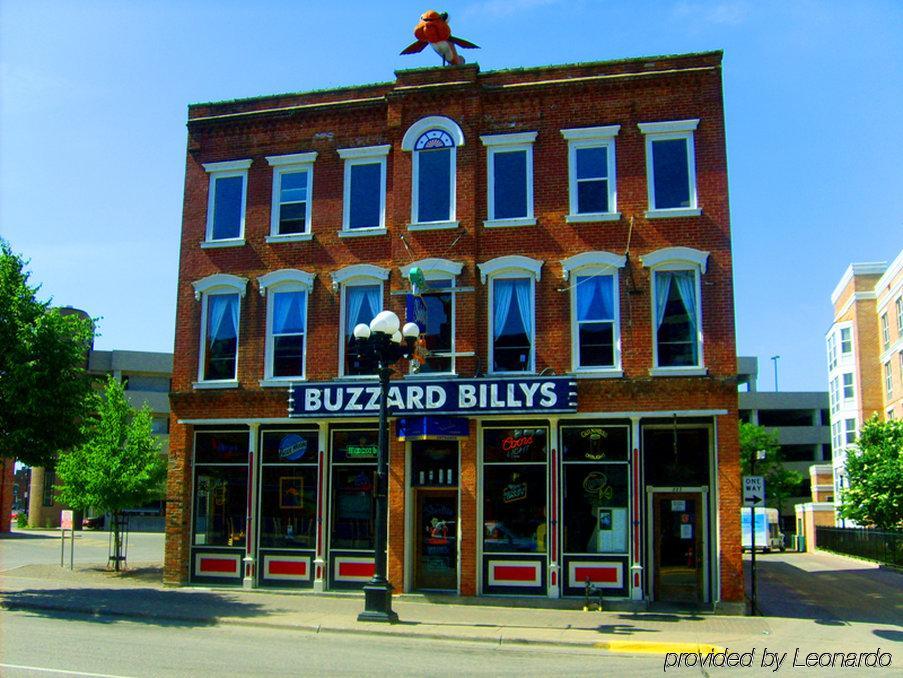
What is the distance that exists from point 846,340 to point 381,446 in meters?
57.4

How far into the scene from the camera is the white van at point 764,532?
4453cm

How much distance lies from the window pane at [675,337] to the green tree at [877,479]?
69.8ft

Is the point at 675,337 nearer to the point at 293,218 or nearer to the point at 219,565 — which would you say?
the point at 293,218

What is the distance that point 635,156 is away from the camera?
19359 mm

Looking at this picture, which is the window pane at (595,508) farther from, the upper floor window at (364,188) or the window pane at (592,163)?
the upper floor window at (364,188)

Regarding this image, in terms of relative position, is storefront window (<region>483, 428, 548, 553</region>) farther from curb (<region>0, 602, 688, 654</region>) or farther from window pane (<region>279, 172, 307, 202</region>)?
window pane (<region>279, 172, 307, 202</region>)

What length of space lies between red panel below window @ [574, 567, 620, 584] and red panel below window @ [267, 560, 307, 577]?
612 cm

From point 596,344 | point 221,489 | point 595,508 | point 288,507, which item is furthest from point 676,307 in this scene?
point 221,489

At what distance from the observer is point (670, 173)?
1928 cm

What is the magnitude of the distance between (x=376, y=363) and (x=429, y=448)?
2913mm

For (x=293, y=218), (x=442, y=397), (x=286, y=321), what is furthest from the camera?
(x=293, y=218)

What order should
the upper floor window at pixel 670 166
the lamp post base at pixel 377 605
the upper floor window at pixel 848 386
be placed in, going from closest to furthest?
the lamp post base at pixel 377 605, the upper floor window at pixel 670 166, the upper floor window at pixel 848 386

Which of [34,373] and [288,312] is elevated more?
[288,312]

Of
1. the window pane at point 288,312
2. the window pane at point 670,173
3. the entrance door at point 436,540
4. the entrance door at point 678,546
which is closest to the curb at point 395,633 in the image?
the entrance door at point 436,540
